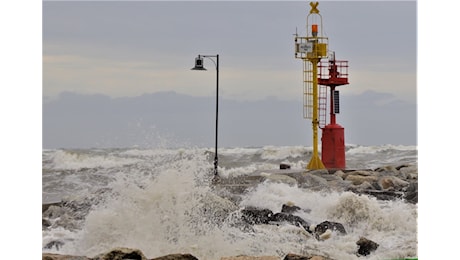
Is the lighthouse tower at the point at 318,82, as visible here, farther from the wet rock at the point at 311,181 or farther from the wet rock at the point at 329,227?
the wet rock at the point at 329,227

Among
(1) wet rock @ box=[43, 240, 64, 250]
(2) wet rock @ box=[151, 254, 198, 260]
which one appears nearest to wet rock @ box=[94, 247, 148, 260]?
(2) wet rock @ box=[151, 254, 198, 260]

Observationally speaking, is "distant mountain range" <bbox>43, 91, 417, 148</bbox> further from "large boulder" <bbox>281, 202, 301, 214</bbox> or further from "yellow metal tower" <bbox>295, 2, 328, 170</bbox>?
"large boulder" <bbox>281, 202, 301, 214</bbox>

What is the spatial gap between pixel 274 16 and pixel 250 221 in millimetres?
1854

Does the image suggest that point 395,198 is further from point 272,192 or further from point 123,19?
point 123,19

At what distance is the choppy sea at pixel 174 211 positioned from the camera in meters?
6.91

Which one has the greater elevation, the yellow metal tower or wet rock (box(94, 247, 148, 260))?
the yellow metal tower

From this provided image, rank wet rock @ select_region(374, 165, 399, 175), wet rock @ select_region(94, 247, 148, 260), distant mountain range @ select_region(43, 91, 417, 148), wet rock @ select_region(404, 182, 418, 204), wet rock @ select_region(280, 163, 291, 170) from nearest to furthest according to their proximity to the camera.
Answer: wet rock @ select_region(94, 247, 148, 260)
distant mountain range @ select_region(43, 91, 417, 148)
wet rock @ select_region(280, 163, 291, 170)
wet rock @ select_region(404, 182, 418, 204)
wet rock @ select_region(374, 165, 399, 175)

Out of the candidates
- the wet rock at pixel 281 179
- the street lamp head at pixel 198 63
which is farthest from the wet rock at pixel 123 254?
the street lamp head at pixel 198 63

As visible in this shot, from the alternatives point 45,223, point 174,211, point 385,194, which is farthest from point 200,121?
point 385,194

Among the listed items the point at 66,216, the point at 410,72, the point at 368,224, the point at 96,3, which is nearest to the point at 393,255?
the point at 368,224

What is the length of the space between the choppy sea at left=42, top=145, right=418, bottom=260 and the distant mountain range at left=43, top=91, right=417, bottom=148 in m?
0.12

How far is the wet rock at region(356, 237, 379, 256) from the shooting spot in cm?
702

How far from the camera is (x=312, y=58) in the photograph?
23.9ft

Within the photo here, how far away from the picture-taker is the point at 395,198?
289 inches
